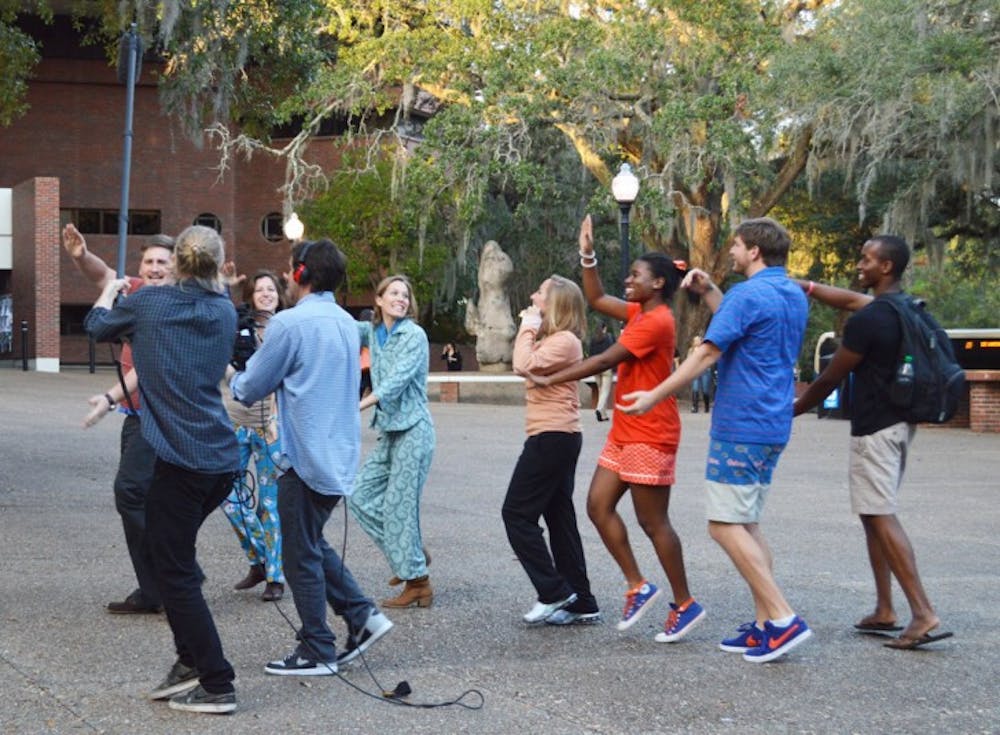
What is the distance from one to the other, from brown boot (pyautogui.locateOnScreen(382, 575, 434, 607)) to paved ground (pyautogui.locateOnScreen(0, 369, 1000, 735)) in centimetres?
13

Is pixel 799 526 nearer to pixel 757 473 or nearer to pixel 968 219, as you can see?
pixel 757 473

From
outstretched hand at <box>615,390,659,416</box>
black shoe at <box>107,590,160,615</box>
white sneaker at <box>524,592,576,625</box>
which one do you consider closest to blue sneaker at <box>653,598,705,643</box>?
white sneaker at <box>524,592,576,625</box>

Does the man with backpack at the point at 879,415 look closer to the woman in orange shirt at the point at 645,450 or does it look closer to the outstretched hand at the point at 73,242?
the woman in orange shirt at the point at 645,450

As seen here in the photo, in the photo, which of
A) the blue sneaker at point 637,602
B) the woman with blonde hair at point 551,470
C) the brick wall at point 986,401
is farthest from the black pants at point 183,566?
the brick wall at point 986,401

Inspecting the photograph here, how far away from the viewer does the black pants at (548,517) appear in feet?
24.1

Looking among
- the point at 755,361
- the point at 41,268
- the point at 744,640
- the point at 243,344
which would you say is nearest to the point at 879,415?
the point at 755,361

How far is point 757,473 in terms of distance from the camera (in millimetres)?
6605

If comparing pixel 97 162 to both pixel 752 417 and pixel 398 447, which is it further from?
pixel 752 417

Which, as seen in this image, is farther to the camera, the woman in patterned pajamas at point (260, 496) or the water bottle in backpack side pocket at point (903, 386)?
the woman in patterned pajamas at point (260, 496)

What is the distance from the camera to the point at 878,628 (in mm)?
7219

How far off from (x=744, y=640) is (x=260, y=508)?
106 inches

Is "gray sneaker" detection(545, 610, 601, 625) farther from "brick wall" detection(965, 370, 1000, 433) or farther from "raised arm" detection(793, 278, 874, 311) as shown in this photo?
"brick wall" detection(965, 370, 1000, 433)

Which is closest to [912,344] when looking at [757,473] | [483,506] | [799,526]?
[757,473]

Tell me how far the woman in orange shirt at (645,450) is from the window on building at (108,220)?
4581 centimetres
